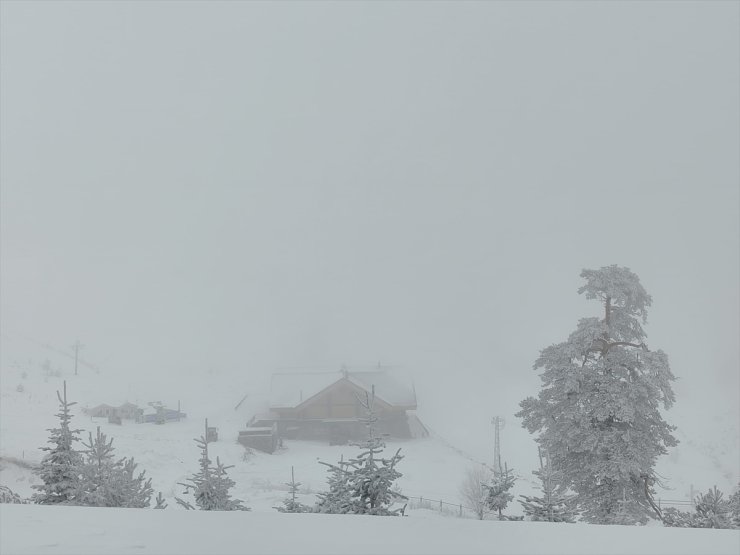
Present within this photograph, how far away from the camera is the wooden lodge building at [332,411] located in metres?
26.0

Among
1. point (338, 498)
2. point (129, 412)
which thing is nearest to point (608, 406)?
point (338, 498)

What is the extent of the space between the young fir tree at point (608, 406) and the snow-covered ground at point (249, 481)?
1.00 metres

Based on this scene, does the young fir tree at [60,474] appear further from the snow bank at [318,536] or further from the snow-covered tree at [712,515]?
the snow-covered tree at [712,515]

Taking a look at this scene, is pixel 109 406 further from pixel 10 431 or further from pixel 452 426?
pixel 452 426

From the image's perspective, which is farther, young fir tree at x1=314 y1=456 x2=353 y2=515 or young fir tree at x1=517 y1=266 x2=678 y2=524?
young fir tree at x1=517 y1=266 x2=678 y2=524

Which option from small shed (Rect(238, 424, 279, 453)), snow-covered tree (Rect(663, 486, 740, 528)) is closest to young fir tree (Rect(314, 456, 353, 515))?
snow-covered tree (Rect(663, 486, 740, 528))

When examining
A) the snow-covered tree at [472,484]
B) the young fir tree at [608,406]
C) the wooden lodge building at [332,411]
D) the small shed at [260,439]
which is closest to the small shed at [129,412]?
the wooden lodge building at [332,411]

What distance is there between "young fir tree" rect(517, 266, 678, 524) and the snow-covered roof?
20.0 metres

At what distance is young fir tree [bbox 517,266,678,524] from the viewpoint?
6.89 metres

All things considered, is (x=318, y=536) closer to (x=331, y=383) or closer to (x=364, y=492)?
(x=364, y=492)

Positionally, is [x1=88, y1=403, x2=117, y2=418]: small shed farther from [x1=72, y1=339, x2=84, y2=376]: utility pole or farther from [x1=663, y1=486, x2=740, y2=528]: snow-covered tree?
[x1=663, y1=486, x2=740, y2=528]: snow-covered tree

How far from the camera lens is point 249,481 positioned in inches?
739

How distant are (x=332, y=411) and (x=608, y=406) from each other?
21.7 m

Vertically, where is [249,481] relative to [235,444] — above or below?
below
